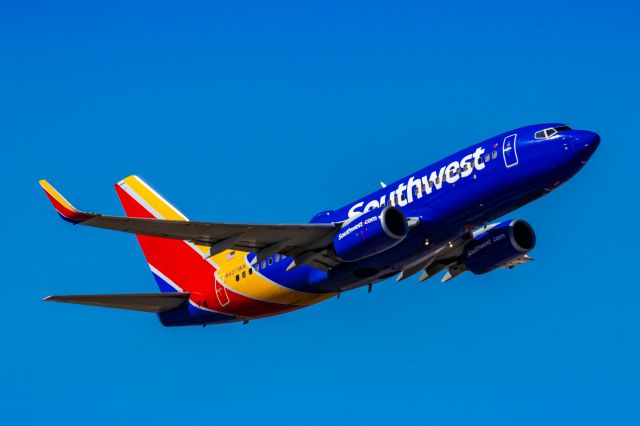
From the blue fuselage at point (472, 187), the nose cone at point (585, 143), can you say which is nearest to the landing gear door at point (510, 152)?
the blue fuselage at point (472, 187)

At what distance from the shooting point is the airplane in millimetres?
49094

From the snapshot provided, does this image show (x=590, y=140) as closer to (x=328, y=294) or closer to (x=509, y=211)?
(x=509, y=211)

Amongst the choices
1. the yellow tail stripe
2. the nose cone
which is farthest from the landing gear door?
the yellow tail stripe

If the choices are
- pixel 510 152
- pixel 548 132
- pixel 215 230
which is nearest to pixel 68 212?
pixel 215 230

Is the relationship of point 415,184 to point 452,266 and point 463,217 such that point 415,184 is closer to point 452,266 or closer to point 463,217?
point 463,217

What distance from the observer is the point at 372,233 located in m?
49.3

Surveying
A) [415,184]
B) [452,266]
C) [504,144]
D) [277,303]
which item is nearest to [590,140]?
[504,144]

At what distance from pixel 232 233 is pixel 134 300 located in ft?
26.8

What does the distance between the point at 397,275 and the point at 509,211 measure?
287 inches

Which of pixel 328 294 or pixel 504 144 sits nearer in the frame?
pixel 504 144

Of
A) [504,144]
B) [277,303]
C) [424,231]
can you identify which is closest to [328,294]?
[277,303]

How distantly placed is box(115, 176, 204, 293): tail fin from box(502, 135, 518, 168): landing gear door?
16.1 m

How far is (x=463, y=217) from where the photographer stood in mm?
50312

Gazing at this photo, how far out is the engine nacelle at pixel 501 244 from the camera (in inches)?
2195
